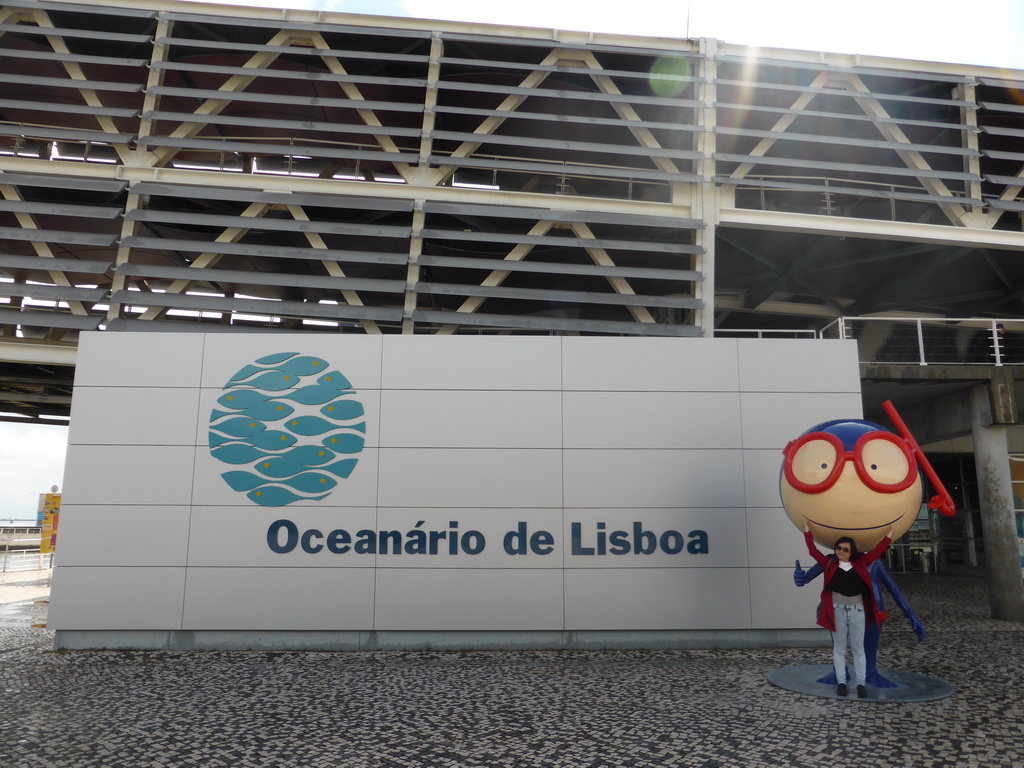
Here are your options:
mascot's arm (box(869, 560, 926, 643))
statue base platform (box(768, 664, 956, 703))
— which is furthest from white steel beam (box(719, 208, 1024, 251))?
statue base platform (box(768, 664, 956, 703))

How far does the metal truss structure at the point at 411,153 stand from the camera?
12648mm

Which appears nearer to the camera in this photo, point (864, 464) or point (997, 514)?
point (864, 464)

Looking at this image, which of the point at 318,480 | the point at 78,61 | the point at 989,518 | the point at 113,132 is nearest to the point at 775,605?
the point at 989,518

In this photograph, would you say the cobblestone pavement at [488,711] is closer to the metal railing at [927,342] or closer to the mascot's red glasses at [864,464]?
the mascot's red glasses at [864,464]

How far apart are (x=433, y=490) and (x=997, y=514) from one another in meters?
10.0

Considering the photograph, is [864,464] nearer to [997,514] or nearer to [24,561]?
[997,514]

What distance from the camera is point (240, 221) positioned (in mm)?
12797

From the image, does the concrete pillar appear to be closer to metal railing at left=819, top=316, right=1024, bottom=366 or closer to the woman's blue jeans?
metal railing at left=819, top=316, right=1024, bottom=366

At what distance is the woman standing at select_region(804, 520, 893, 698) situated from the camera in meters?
7.27

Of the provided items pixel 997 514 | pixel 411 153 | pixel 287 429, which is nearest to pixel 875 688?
pixel 997 514

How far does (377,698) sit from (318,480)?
3.67m

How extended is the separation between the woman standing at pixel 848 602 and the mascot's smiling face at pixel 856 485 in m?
0.17

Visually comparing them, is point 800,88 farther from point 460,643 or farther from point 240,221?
point 460,643

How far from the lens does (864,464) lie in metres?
7.40
